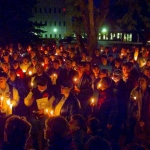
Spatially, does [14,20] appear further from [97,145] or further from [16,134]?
[97,145]

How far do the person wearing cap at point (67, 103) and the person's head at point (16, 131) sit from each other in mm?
1785

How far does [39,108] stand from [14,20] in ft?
82.5

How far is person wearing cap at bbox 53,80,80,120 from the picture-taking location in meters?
5.92

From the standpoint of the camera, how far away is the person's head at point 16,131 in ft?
13.2

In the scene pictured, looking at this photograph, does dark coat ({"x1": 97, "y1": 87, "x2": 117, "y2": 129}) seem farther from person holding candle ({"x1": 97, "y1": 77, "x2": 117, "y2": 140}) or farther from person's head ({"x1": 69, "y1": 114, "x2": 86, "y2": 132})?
person's head ({"x1": 69, "y1": 114, "x2": 86, "y2": 132})

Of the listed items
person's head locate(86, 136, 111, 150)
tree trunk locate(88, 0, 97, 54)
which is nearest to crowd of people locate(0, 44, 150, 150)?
person's head locate(86, 136, 111, 150)

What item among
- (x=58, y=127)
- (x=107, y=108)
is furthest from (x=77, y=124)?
(x=107, y=108)

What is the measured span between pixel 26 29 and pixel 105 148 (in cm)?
2871

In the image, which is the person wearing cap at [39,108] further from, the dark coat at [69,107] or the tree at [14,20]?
the tree at [14,20]

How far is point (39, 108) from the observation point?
6.13 meters


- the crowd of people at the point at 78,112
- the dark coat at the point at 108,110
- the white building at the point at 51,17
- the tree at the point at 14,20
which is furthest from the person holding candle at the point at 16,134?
the white building at the point at 51,17

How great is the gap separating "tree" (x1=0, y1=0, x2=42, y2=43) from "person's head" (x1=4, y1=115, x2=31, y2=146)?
2680 centimetres

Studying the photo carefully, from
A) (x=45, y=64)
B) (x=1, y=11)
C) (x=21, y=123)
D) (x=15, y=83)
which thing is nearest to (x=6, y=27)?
(x=1, y=11)

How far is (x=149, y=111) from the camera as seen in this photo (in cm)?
666
